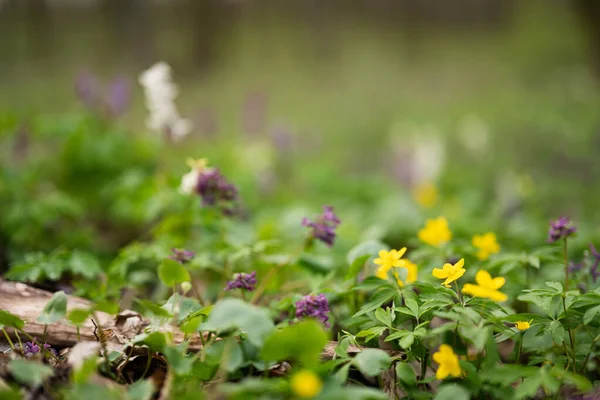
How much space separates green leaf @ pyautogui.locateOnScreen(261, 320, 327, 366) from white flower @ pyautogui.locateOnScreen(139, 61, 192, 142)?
139 cm

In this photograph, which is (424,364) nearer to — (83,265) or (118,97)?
(83,265)

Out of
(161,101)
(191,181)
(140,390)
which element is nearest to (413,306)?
(140,390)

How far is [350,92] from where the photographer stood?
25.7 ft

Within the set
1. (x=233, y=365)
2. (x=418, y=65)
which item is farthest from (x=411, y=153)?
(x=418, y=65)

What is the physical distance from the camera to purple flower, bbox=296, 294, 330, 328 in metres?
1.23

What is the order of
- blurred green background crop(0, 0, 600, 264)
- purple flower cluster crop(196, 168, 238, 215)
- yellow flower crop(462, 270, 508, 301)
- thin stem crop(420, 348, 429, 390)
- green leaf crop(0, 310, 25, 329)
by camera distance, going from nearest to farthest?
1. yellow flower crop(462, 270, 508, 301)
2. green leaf crop(0, 310, 25, 329)
3. thin stem crop(420, 348, 429, 390)
4. purple flower cluster crop(196, 168, 238, 215)
5. blurred green background crop(0, 0, 600, 264)

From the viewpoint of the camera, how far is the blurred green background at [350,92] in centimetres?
359

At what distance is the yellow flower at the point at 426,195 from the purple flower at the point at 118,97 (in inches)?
87.4

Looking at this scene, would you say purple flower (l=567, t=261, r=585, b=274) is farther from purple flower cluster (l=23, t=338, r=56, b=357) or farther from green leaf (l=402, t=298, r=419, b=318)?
purple flower cluster (l=23, t=338, r=56, b=357)

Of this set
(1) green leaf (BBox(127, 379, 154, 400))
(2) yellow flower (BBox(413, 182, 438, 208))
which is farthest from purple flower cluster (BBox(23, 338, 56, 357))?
(2) yellow flower (BBox(413, 182, 438, 208))

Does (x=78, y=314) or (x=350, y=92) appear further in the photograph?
(x=350, y=92)

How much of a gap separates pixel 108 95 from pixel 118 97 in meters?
0.12

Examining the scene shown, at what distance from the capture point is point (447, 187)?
4.34m

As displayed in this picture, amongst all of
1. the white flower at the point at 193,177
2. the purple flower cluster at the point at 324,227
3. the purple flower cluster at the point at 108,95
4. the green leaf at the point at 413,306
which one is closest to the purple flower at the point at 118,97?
the purple flower cluster at the point at 108,95
